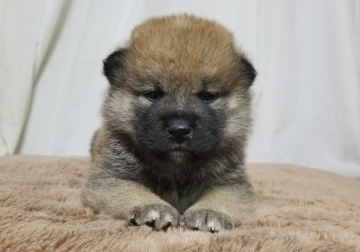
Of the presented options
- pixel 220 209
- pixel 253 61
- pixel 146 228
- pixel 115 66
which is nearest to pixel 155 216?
pixel 146 228

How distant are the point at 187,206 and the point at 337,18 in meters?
2.50

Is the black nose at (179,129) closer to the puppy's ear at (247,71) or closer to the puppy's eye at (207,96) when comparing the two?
the puppy's eye at (207,96)

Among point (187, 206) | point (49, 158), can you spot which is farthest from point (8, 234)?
point (49, 158)

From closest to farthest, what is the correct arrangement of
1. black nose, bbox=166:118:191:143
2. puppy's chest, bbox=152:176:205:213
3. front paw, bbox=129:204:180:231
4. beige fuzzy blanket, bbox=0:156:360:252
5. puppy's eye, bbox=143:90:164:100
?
beige fuzzy blanket, bbox=0:156:360:252, front paw, bbox=129:204:180:231, black nose, bbox=166:118:191:143, puppy's eye, bbox=143:90:164:100, puppy's chest, bbox=152:176:205:213

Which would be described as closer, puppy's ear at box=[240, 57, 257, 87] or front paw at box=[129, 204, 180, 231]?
front paw at box=[129, 204, 180, 231]

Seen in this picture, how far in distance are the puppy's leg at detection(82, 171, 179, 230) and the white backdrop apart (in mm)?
1702

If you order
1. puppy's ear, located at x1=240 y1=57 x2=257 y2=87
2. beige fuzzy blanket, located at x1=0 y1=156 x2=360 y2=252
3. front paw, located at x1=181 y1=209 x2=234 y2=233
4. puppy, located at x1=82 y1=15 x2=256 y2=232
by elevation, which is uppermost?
puppy's ear, located at x1=240 y1=57 x2=257 y2=87

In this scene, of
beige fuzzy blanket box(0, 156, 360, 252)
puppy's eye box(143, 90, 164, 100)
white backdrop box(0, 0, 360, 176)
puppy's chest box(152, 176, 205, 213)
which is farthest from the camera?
white backdrop box(0, 0, 360, 176)

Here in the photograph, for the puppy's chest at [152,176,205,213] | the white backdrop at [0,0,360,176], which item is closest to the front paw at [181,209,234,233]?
the puppy's chest at [152,176,205,213]

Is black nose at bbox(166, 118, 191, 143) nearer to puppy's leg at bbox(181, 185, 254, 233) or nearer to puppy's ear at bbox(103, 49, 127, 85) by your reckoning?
puppy's leg at bbox(181, 185, 254, 233)

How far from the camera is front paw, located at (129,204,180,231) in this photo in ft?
5.30

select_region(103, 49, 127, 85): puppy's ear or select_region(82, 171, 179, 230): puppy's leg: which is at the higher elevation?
select_region(103, 49, 127, 85): puppy's ear

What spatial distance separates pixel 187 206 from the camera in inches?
79.0

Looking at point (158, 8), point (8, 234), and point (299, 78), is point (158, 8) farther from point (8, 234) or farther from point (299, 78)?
point (8, 234)
